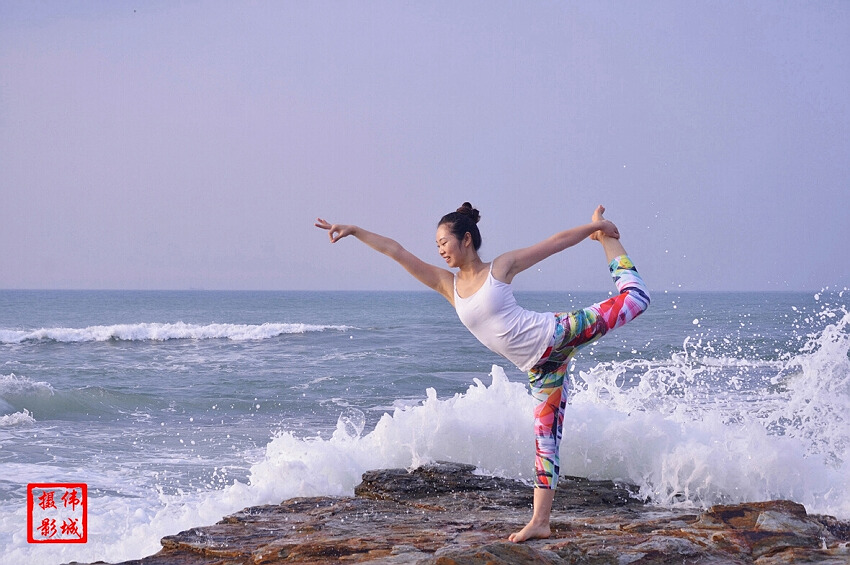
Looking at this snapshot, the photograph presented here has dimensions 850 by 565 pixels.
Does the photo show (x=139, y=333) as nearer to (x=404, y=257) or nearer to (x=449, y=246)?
(x=404, y=257)

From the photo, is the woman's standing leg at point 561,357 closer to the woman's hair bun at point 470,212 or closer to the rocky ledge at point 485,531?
the rocky ledge at point 485,531

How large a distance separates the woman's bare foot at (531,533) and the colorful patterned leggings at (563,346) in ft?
0.84

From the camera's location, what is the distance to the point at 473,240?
4336mm

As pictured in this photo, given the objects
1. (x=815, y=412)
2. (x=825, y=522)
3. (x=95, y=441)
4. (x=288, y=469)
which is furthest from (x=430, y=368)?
(x=825, y=522)

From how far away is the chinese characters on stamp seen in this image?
6395 mm

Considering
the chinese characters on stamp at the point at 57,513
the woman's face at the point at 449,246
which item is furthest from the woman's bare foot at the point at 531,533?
the chinese characters on stamp at the point at 57,513

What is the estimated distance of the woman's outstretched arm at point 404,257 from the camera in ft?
14.6

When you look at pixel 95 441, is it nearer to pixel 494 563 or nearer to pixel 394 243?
pixel 394 243

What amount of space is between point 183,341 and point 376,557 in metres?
30.1

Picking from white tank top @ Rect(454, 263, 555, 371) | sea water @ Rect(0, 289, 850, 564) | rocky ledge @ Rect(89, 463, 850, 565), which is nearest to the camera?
rocky ledge @ Rect(89, 463, 850, 565)

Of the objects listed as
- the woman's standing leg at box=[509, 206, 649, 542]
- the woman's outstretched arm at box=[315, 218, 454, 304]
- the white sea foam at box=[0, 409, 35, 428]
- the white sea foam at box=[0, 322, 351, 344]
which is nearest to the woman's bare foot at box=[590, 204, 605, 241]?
the woman's standing leg at box=[509, 206, 649, 542]

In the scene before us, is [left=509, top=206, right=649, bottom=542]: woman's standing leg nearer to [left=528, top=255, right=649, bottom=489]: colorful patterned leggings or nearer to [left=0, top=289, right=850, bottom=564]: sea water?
[left=528, top=255, right=649, bottom=489]: colorful patterned leggings

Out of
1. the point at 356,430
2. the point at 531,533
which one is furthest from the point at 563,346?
the point at 356,430

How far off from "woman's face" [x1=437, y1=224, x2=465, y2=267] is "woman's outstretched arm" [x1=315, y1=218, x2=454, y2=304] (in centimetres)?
15
